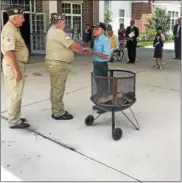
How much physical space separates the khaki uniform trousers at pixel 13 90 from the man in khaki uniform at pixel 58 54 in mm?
462

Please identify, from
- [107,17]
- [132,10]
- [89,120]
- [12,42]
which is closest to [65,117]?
[89,120]

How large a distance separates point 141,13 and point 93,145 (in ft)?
60.9

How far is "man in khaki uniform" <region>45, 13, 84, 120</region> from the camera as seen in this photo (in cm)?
422

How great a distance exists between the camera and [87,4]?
51.9 feet

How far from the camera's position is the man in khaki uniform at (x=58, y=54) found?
4.22 meters

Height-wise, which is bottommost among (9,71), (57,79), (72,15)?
(57,79)

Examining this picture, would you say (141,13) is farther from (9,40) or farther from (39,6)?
(9,40)

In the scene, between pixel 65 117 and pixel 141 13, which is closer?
pixel 65 117

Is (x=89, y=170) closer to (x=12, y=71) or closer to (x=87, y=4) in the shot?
(x=12, y=71)

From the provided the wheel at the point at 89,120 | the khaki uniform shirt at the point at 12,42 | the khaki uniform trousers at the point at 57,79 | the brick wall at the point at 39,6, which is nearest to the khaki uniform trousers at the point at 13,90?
the khaki uniform shirt at the point at 12,42

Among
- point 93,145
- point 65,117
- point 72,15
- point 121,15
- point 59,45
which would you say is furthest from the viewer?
point 121,15

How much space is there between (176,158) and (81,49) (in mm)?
1927

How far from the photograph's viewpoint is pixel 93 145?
374 centimetres

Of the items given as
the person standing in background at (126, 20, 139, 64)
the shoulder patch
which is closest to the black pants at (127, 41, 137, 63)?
the person standing in background at (126, 20, 139, 64)
